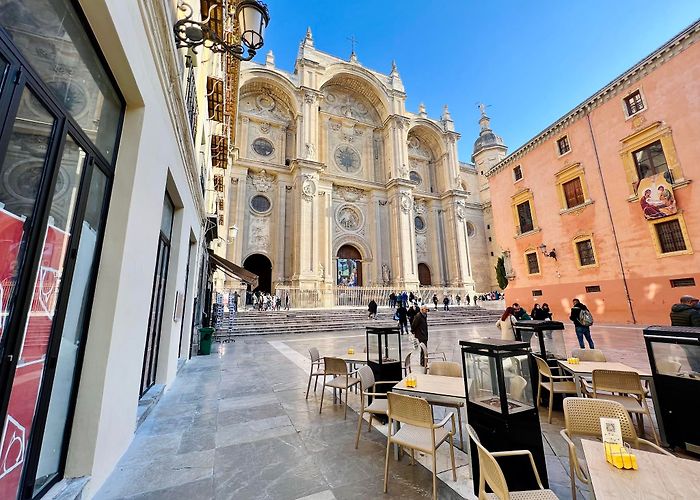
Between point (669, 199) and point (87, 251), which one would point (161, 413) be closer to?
point (87, 251)

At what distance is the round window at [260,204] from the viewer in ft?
67.2

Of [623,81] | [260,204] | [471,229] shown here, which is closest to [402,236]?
[260,204]

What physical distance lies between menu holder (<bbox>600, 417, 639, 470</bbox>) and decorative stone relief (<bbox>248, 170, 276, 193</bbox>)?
21.2 meters

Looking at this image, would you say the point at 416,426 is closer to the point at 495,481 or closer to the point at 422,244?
the point at 495,481

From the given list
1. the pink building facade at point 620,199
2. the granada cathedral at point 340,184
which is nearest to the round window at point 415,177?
the granada cathedral at point 340,184

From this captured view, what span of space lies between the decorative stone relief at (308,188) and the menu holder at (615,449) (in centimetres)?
1952

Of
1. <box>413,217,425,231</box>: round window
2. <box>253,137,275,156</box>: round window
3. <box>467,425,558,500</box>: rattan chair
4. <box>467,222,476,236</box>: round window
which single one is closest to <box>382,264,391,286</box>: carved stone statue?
<box>413,217,425,231</box>: round window

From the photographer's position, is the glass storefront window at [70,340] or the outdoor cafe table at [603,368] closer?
the glass storefront window at [70,340]

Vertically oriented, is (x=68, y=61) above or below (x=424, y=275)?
below

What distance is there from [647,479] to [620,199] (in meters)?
15.2

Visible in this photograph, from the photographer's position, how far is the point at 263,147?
72.1 feet

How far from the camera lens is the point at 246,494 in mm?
2264

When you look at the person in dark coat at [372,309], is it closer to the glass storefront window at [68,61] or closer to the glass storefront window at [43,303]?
the glass storefront window at [68,61]

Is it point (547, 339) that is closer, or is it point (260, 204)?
point (547, 339)
